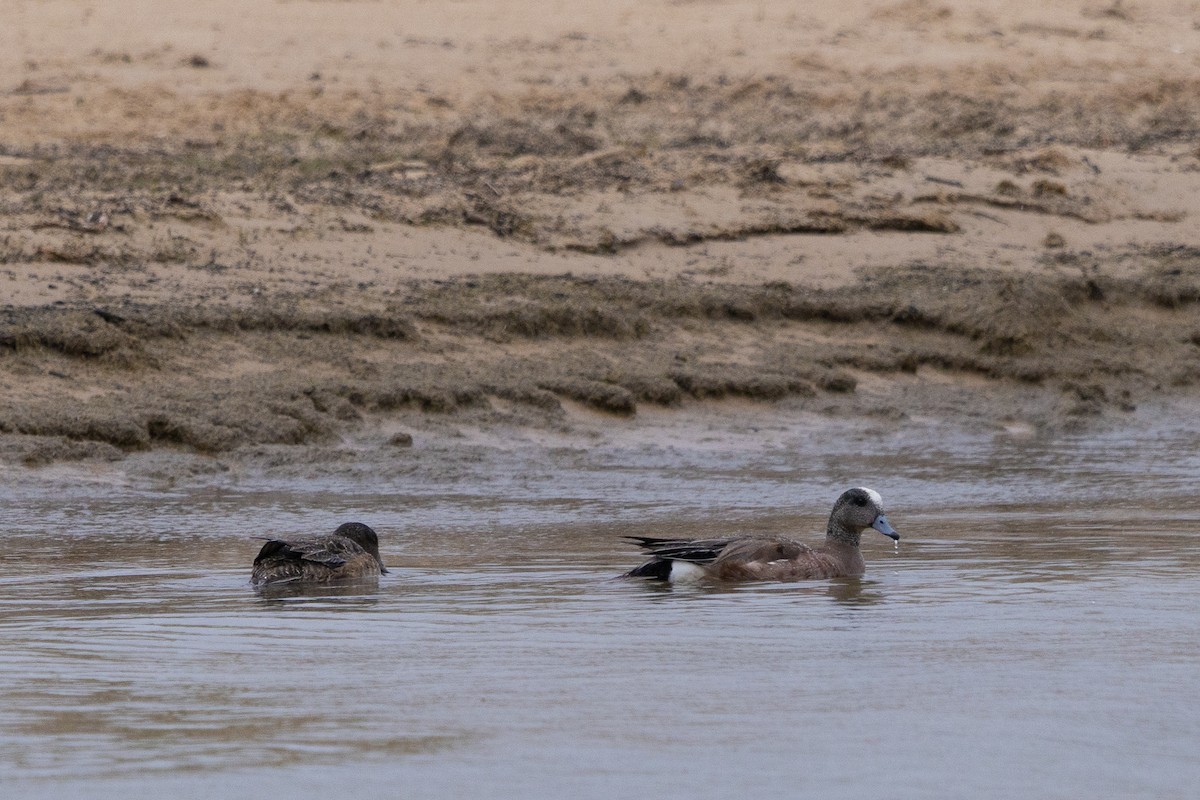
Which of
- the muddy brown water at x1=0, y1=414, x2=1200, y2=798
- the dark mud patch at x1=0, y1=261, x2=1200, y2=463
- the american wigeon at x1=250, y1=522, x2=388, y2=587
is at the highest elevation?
the dark mud patch at x1=0, y1=261, x2=1200, y2=463

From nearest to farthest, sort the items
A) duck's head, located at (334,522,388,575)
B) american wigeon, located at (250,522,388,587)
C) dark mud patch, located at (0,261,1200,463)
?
american wigeon, located at (250,522,388,587) < duck's head, located at (334,522,388,575) < dark mud patch, located at (0,261,1200,463)

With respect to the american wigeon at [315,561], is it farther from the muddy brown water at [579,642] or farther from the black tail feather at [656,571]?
the black tail feather at [656,571]

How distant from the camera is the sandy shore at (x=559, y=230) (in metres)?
10.9

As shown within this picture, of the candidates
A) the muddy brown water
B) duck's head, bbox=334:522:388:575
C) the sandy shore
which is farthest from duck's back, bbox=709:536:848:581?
the sandy shore

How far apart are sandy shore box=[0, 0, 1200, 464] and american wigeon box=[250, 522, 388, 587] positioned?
2.80 metres

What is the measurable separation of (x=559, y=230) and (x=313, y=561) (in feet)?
19.8

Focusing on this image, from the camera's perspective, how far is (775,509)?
9.53 m

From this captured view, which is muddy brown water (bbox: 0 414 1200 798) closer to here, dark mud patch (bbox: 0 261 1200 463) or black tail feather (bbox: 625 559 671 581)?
black tail feather (bbox: 625 559 671 581)

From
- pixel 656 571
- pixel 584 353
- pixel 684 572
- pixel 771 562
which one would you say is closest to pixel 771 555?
pixel 771 562

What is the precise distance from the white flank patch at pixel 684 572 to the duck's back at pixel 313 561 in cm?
114

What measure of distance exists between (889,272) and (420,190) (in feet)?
10.8

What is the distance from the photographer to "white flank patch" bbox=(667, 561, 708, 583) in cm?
729

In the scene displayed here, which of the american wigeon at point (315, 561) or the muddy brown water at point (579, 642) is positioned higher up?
the american wigeon at point (315, 561)

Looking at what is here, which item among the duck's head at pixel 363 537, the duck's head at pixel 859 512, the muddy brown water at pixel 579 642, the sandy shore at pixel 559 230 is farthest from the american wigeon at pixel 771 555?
the sandy shore at pixel 559 230
